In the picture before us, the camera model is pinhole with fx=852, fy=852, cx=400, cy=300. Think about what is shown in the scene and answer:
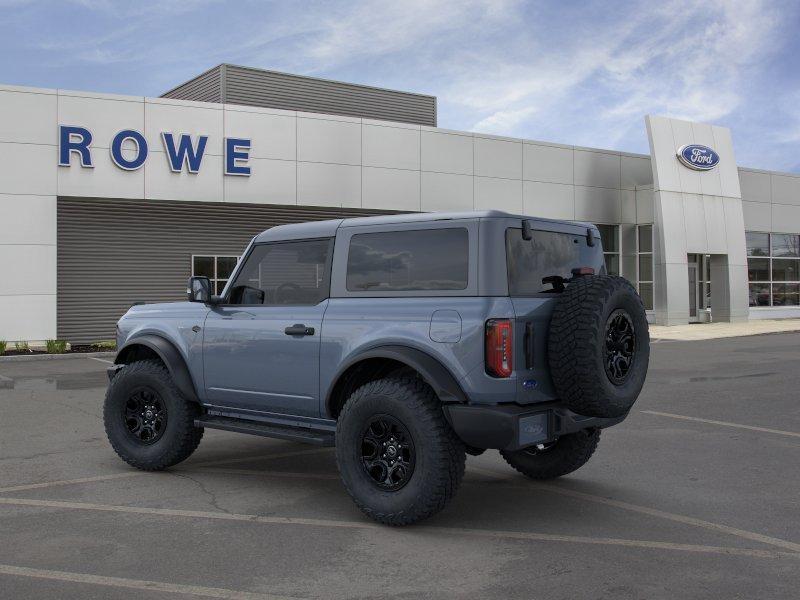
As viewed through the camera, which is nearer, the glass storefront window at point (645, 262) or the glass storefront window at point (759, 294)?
the glass storefront window at point (645, 262)

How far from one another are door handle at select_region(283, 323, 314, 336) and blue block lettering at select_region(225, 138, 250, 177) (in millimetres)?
16296

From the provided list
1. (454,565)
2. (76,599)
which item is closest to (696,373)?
(454,565)

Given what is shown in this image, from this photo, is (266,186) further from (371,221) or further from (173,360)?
(371,221)

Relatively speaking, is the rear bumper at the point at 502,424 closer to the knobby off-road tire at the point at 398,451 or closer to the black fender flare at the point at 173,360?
the knobby off-road tire at the point at 398,451

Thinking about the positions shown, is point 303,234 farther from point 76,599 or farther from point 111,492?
point 76,599

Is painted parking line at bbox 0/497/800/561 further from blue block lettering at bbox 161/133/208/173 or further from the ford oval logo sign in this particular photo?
the ford oval logo sign

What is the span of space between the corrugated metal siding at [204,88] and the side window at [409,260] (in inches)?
822

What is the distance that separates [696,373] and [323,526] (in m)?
10.6

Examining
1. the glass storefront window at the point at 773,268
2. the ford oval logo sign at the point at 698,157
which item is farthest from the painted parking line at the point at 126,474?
the glass storefront window at the point at 773,268

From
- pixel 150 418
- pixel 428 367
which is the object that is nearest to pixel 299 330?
pixel 428 367

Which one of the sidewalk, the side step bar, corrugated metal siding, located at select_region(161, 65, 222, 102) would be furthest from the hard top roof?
corrugated metal siding, located at select_region(161, 65, 222, 102)

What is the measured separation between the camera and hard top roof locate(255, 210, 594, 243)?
5527 millimetres

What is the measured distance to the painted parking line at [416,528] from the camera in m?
4.88

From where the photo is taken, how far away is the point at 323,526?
17.7 feet
